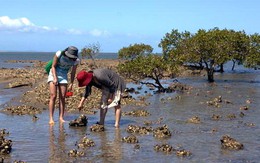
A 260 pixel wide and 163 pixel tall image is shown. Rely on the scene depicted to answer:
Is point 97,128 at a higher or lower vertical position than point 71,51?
lower

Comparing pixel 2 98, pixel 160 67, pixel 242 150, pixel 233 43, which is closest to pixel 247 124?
pixel 242 150

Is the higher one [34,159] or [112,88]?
[112,88]

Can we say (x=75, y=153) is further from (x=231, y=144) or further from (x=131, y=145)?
(x=231, y=144)

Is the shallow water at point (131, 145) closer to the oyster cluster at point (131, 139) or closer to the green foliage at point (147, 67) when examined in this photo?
the oyster cluster at point (131, 139)

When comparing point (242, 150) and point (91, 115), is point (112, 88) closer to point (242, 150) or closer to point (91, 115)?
point (91, 115)

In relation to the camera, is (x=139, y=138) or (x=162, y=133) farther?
(x=162, y=133)

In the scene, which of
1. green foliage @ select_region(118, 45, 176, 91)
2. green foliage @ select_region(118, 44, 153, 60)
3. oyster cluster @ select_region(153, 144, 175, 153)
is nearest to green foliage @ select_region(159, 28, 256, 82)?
green foliage @ select_region(118, 45, 176, 91)

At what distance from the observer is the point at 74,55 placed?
984cm

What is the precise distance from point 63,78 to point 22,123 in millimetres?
1573

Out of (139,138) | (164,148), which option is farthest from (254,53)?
(164,148)

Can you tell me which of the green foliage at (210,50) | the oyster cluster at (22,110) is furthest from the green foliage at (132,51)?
the oyster cluster at (22,110)

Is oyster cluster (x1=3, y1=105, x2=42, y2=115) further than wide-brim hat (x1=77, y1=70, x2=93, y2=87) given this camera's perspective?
Yes

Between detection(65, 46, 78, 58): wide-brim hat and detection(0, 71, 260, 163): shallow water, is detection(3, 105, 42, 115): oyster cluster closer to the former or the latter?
detection(0, 71, 260, 163): shallow water

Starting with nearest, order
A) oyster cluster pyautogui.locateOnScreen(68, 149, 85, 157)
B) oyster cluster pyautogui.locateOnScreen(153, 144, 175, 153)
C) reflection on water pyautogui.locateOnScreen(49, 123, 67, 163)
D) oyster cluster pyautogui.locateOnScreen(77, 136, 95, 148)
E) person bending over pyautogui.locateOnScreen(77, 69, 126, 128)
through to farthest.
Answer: reflection on water pyautogui.locateOnScreen(49, 123, 67, 163), oyster cluster pyautogui.locateOnScreen(68, 149, 85, 157), oyster cluster pyautogui.locateOnScreen(153, 144, 175, 153), oyster cluster pyautogui.locateOnScreen(77, 136, 95, 148), person bending over pyautogui.locateOnScreen(77, 69, 126, 128)
